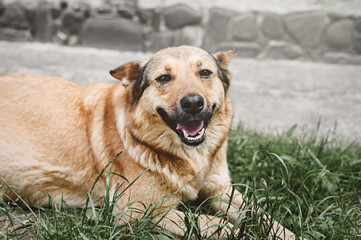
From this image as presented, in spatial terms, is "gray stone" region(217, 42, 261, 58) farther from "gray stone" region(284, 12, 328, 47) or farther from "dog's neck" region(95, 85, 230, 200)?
"dog's neck" region(95, 85, 230, 200)

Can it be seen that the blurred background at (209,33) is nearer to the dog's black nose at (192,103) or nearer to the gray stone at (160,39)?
the gray stone at (160,39)

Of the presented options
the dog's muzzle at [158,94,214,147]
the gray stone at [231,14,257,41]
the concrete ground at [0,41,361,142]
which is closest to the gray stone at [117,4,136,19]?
the concrete ground at [0,41,361,142]

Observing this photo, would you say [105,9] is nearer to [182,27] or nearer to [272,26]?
[182,27]

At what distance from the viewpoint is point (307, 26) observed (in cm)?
577

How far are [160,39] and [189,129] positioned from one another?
391 centimetres

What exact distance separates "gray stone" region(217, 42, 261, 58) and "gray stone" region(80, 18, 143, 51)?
64.6 inches

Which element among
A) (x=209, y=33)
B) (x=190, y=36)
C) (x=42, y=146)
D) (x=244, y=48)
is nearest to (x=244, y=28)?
(x=244, y=48)

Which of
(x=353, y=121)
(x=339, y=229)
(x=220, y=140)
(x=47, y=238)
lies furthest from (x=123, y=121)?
(x=353, y=121)

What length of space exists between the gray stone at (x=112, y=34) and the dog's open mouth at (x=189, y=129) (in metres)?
3.82

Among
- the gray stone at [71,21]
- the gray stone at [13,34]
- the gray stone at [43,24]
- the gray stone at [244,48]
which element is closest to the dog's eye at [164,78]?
the gray stone at [244,48]

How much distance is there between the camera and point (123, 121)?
2.44m

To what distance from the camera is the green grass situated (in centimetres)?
187

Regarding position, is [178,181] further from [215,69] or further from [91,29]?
[91,29]

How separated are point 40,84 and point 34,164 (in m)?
0.76
